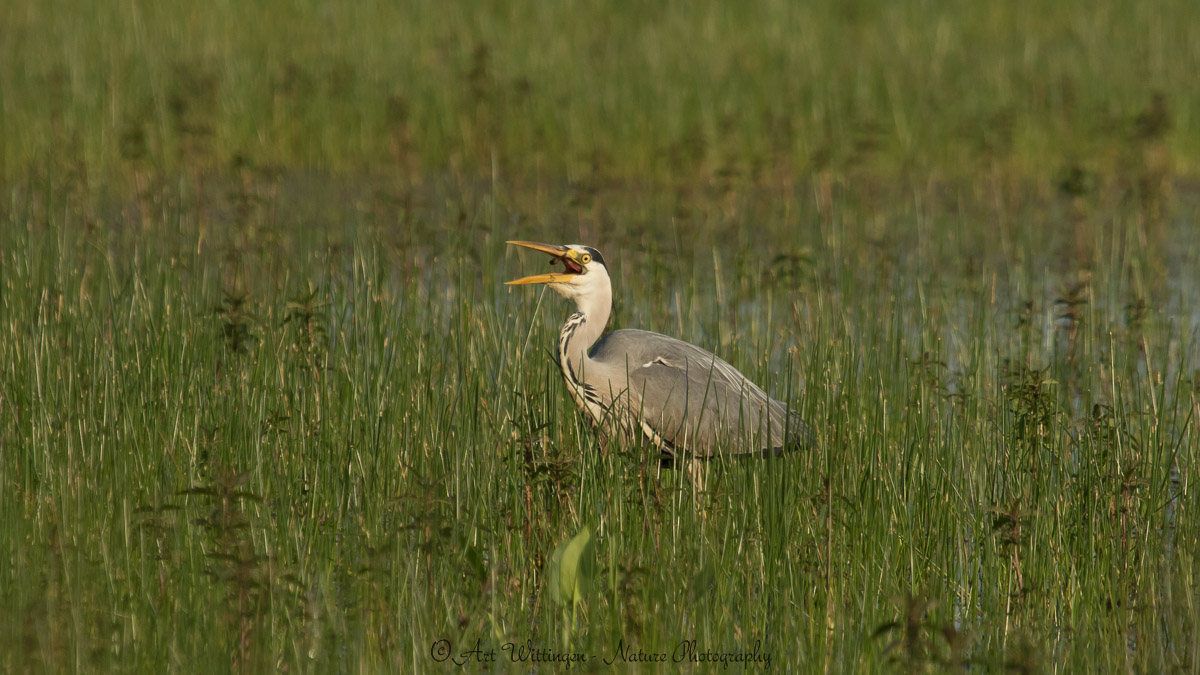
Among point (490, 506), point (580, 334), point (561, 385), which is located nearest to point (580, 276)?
point (580, 334)

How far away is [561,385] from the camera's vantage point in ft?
19.8

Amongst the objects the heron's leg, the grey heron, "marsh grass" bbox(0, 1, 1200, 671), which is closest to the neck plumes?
the grey heron

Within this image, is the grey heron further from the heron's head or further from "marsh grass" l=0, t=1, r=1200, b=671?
"marsh grass" l=0, t=1, r=1200, b=671

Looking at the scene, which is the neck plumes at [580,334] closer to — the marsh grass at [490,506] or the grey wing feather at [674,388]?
the grey wing feather at [674,388]

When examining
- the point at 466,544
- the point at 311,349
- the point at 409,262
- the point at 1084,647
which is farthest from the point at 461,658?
the point at 409,262

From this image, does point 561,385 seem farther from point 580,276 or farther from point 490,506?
point 490,506

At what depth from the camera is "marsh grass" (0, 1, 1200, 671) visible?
3.74 metres

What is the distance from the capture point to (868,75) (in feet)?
43.8

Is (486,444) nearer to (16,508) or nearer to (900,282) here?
(16,508)

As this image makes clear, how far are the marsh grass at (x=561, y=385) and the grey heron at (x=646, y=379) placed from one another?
0.15 meters

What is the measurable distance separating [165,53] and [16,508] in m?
10.5

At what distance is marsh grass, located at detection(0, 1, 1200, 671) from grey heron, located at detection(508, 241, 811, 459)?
0.15m

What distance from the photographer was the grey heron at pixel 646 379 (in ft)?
17.3

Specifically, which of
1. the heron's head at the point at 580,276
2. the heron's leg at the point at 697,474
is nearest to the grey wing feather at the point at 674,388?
the heron's leg at the point at 697,474
